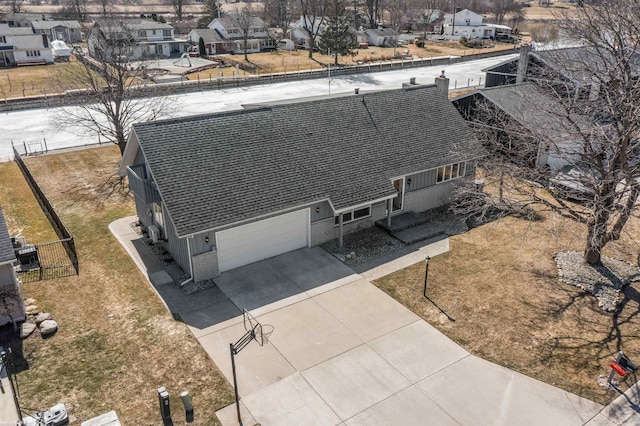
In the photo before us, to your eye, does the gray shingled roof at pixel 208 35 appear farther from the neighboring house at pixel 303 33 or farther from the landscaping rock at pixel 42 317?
the landscaping rock at pixel 42 317

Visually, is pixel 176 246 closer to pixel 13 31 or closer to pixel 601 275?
pixel 601 275

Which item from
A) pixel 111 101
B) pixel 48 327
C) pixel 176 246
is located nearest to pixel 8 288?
pixel 48 327

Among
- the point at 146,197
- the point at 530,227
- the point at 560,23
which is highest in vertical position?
the point at 560,23

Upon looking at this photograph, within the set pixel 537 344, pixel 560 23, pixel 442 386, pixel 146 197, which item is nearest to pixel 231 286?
pixel 146 197

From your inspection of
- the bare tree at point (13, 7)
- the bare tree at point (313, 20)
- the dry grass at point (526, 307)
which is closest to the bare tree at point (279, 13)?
the bare tree at point (313, 20)

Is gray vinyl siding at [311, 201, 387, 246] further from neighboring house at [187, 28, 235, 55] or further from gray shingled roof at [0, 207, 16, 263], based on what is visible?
neighboring house at [187, 28, 235, 55]

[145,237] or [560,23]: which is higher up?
[560,23]

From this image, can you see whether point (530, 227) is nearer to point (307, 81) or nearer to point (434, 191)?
point (434, 191)
